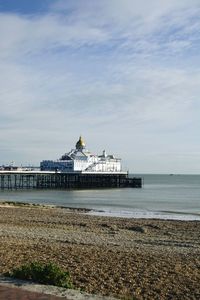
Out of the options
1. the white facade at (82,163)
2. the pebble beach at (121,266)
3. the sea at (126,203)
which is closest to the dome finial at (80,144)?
the white facade at (82,163)

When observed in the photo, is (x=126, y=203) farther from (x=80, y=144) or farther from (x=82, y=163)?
(x=80, y=144)

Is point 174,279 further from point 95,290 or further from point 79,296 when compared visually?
point 79,296

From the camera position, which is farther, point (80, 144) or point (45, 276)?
point (80, 144)

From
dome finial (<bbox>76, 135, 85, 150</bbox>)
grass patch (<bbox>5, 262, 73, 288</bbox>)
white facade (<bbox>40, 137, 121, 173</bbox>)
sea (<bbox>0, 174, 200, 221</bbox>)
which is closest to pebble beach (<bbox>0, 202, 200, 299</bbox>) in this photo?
grass patch (<bbox>5, 262, 73, 288</bbox>)

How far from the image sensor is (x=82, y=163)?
9331 cm

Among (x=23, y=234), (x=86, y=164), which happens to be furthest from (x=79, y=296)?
A: (x=86, y=164)

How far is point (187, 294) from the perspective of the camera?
771 cm

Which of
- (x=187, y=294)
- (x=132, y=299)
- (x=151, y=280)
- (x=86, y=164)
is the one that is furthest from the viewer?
(x=86, y=164)

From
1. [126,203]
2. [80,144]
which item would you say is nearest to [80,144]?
[80,144]

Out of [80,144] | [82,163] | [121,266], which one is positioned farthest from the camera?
[80,144]

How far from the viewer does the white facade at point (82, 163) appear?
90938mm

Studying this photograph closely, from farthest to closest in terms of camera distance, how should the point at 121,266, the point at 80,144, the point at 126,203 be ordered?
the point at 80,144 < the point at 126,203 < the point at 121,266

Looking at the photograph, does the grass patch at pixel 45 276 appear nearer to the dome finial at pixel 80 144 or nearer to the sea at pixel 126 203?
the sea at pixel 126 203

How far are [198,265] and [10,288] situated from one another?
5422 millimetres
